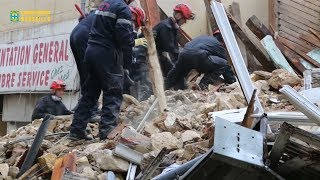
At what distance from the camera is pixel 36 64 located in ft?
44.1

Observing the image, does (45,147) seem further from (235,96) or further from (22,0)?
(22,0)

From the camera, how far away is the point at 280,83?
7.69 meters

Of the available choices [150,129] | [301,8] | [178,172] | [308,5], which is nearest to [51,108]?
[150,129]

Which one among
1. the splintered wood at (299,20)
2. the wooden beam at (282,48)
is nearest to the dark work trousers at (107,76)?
the wooden beam at (282,48)

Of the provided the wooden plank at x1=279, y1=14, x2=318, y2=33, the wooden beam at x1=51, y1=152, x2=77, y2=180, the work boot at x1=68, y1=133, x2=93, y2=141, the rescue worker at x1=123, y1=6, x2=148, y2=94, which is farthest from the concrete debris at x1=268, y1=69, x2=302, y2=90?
the wooden plank at x1=279, y1=14, x2=318, y2=33

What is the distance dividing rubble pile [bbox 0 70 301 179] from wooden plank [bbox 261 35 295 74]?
179 centimetres

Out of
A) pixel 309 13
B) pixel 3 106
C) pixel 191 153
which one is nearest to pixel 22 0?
pixel 3 106

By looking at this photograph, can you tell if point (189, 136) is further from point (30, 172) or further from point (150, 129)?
point (30, 172)

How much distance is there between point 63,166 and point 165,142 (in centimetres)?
93

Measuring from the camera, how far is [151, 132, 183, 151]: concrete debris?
5424mm

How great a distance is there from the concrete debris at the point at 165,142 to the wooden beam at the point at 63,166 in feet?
2.37

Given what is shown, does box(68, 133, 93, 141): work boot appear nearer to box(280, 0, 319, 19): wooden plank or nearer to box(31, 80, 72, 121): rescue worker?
box(31, 80, 72, 121): rescue worker

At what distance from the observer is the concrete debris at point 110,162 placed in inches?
208

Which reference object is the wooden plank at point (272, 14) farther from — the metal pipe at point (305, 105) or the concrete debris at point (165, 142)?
the metal pipe at point (305, 105)
